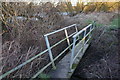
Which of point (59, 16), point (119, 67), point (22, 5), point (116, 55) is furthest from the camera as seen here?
point (59, 16)

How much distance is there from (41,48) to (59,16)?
2.83m

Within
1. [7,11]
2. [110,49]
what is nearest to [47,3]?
[7,11]

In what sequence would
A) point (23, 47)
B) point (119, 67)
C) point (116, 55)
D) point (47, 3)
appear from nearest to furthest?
1. point (119, 67)
2. point (23, 47)
3. point (116, 55)
4. point (47, 3)

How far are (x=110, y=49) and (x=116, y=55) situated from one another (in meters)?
0.48

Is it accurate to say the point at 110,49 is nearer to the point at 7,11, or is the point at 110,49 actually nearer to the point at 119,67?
the point at 119,67

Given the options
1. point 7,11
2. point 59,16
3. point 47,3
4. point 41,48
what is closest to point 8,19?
point 7,11

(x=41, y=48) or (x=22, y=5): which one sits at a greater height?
(x=22, y=5)

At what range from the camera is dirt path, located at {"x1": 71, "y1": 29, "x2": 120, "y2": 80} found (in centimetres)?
310

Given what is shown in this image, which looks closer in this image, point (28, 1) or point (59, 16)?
point (28, 1)

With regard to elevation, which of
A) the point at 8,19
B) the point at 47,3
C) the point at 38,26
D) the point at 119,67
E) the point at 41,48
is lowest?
the point at 119,67

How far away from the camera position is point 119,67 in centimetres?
332

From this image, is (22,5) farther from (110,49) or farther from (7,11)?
(110,49)

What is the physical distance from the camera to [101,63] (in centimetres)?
359

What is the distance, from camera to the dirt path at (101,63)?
10.2 ft
